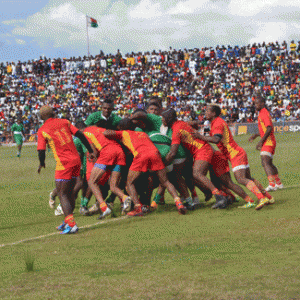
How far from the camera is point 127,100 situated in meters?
42.3

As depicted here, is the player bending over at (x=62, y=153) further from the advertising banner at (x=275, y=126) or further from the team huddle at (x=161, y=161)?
the advertising banner at (x=275, y=126)

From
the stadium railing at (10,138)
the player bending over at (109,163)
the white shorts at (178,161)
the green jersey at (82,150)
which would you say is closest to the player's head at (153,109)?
the player bending over at (109,163)

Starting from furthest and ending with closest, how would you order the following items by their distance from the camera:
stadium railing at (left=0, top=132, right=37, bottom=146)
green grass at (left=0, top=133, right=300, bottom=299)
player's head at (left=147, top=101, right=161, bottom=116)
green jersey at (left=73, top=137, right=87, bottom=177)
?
1. stadium railing at (left=0, top=132, right=37, bottom=146)
2. green jersey at (left=73, top=137, right=87, bottom=177)
3. player's head at (left=147, top=101, right=161, bottom=116)
4. green grass at (left=0, top=133, right=300, bottom=299)

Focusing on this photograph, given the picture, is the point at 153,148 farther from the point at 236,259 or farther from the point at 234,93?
the point at 234,93

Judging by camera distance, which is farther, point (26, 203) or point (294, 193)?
point (26, 203)

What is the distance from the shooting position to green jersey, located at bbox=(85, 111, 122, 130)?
885cm

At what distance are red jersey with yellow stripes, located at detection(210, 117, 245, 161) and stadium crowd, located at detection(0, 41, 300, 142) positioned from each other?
27513 millimetres

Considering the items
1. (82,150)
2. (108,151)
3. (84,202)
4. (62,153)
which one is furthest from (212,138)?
(82,150)

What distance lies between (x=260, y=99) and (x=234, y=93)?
28.6 meters

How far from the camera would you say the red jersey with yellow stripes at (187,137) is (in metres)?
8.16

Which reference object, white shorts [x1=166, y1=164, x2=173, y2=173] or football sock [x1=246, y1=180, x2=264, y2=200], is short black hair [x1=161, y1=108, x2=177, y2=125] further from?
football sock [x1=246, y1=180, x2=264, y2=200]

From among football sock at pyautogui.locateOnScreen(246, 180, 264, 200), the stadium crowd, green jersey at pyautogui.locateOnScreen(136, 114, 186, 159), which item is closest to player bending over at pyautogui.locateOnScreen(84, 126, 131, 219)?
green jersey at pyautogui.locateOnScreen(136, 114, 186, 159)

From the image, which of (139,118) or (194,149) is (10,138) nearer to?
(139,118)

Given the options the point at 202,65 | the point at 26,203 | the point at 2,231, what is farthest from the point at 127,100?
the point at 2,231
